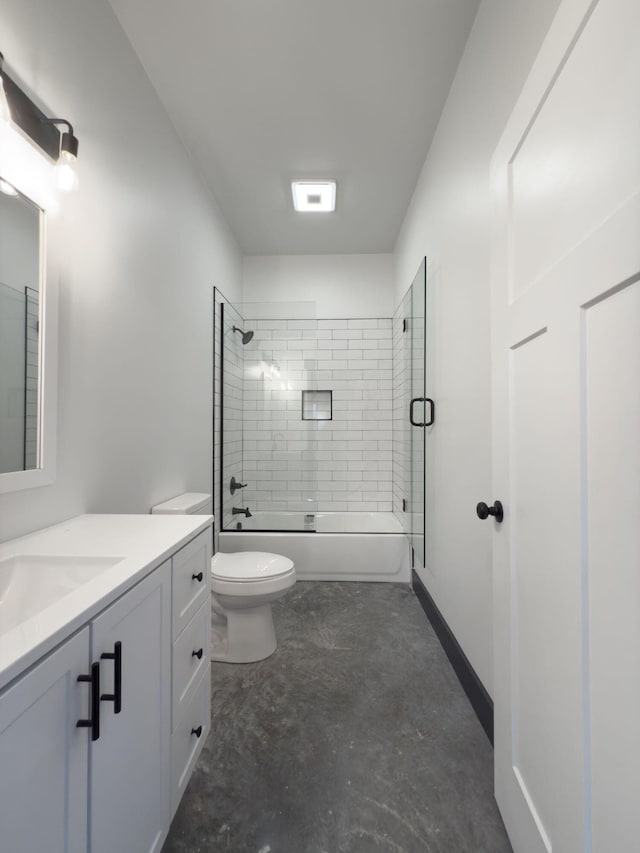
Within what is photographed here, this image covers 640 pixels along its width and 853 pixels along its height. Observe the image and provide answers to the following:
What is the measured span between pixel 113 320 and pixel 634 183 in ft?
5.27

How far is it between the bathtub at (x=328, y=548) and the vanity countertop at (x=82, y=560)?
5.44 ft

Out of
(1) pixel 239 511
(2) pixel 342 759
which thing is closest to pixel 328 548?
(1) pixel 239 511

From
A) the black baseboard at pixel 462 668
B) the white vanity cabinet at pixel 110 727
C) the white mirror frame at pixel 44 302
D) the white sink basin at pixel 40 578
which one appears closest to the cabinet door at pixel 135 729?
the white vanity cabinet at pixel 110 727

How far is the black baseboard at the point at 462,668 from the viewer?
56.4 inches

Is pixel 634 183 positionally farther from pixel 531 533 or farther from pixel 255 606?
pixel 255 606

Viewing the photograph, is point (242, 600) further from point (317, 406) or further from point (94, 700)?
point (317, 406)

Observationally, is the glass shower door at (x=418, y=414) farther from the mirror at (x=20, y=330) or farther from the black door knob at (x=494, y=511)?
the mirror at (x=20, y=330)

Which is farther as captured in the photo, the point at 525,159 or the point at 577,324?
the point at 525,159

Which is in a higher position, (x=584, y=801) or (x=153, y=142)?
(x=153, y=142)

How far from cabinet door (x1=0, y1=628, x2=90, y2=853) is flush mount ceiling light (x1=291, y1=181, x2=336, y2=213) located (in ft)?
9.09

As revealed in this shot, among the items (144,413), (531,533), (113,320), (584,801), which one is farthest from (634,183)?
(144,413)

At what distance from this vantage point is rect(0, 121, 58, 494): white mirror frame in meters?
1.06

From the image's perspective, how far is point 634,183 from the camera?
566mm

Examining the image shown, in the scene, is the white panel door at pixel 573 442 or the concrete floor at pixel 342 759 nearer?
the white panel door at pixel 573 442
